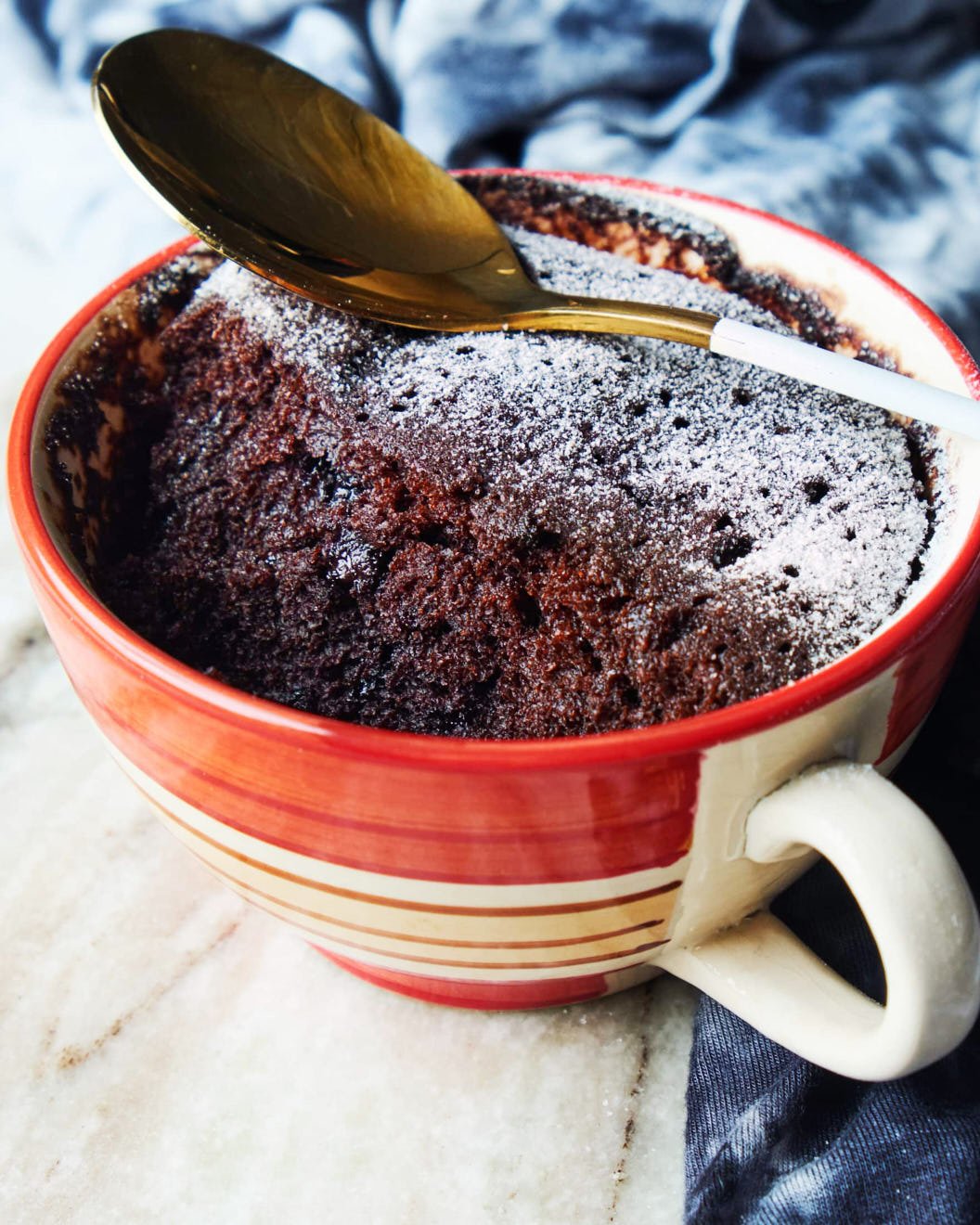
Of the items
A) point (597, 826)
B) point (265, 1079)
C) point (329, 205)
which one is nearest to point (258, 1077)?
point (265, 1079)

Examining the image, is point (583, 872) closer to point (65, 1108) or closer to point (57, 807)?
point (65, 1108)

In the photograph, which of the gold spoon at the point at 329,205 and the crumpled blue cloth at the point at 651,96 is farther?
the crumpled blue cloth at the point at 651,96

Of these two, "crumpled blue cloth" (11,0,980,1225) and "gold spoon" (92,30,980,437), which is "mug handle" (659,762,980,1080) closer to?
"gold spoon" (92,30,980,437)

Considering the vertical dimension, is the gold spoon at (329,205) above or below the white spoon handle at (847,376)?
above

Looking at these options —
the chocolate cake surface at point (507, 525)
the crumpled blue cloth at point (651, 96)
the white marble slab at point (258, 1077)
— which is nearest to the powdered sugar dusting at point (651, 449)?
the chocolate cake surface at point (507, 525)

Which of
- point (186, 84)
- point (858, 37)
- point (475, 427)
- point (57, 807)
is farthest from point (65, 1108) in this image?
point (858, 37)

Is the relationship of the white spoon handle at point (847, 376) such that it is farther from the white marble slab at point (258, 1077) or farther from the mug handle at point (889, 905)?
the white marble slab at point (258, 1077)
